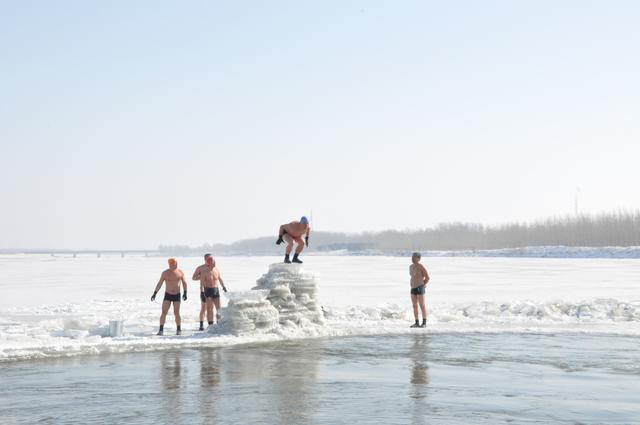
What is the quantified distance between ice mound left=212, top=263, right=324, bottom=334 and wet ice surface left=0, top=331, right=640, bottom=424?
1.28 meters

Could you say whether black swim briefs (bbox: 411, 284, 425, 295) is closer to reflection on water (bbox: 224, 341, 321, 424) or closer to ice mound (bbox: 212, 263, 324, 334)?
ice mound (bbox: 212, 263, 324, 334)

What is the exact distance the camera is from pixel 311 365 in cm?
1262

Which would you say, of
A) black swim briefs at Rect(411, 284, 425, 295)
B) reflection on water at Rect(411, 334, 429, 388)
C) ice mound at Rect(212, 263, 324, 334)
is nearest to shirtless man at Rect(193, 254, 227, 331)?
ice mound at Rect(212, 263, 324, 334)

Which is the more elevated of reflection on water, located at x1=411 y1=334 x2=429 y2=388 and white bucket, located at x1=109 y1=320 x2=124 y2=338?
white bucket, located at x1=109 y1=320 x2=124 y2=338

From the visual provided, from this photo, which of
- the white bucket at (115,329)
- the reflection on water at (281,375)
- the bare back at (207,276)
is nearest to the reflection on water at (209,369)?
the reflection on water at (281,375)

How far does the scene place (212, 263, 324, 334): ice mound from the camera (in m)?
16.6

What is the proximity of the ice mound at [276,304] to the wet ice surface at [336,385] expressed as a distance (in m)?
1.28

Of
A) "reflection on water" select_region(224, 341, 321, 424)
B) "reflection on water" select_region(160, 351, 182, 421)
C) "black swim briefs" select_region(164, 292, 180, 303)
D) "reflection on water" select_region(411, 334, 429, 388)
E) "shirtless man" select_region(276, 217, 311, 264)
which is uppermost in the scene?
"shirtless man" select_region(276, 217, 311, 264)

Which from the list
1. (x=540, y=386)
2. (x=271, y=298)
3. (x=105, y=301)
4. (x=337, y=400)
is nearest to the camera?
(x=337, y=400)

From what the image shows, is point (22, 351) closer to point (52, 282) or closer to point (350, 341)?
point (350, 341)

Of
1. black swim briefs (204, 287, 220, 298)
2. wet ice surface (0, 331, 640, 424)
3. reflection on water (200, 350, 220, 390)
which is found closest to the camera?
wet ice surface (0, 331, 640, 424)

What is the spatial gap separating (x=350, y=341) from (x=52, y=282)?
2557 centimetres

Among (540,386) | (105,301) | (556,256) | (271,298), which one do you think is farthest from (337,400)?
(556,256)

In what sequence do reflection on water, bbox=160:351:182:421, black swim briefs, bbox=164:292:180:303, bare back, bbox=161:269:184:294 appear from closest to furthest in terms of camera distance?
1. reflection on water, bbox=160:351:182:421
2. bare back, bbox=161:269:184:294
3. black swim briefs, bbox=164:292:180:303
